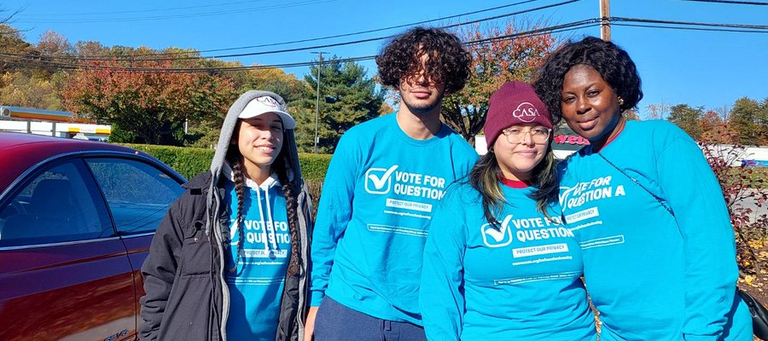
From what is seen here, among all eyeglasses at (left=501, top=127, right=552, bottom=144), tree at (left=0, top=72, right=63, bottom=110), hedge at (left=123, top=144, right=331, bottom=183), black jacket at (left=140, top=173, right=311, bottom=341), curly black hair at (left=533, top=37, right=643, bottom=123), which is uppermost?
tree at (left=0, top=72, right=63, bottom=110)

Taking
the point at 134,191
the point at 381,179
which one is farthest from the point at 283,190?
the point at 134,191

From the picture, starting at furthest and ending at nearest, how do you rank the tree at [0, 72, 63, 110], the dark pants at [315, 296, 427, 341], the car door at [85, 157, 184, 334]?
the tree at [0, 72, 63, 110], the car door at [85, 157, 184, 334], the dark pants at [315, 296, 427, 341]

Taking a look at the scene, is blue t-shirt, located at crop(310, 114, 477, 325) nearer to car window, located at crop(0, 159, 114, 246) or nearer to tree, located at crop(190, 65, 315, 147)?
car window, located at crop(0, 159, 114, 246)

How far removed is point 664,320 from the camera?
1752 millimetres

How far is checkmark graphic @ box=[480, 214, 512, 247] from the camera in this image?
6.28 feet

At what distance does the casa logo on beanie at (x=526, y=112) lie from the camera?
2.00m

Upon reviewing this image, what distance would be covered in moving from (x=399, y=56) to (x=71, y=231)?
1953 millimetres

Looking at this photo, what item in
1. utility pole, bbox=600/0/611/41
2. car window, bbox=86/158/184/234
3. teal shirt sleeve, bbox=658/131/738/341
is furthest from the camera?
utility pole, bbox=600/0/611/41

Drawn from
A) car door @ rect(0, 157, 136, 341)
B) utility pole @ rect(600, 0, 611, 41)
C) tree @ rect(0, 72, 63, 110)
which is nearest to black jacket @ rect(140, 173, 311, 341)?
car door @ rect(0, 157, 136, 341)

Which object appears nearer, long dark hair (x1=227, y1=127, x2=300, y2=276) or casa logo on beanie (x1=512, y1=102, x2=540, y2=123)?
casa logo on beanie (x1=512, y1=102, x2=540, y2=123)

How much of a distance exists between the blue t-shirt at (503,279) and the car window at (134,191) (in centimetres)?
214

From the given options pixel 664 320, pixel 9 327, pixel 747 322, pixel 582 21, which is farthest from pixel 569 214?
pixel 582 21

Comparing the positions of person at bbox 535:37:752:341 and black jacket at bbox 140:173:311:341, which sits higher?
person at bbox 535:37:752:341

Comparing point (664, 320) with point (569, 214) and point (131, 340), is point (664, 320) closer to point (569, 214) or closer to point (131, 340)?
point (569, 214)
